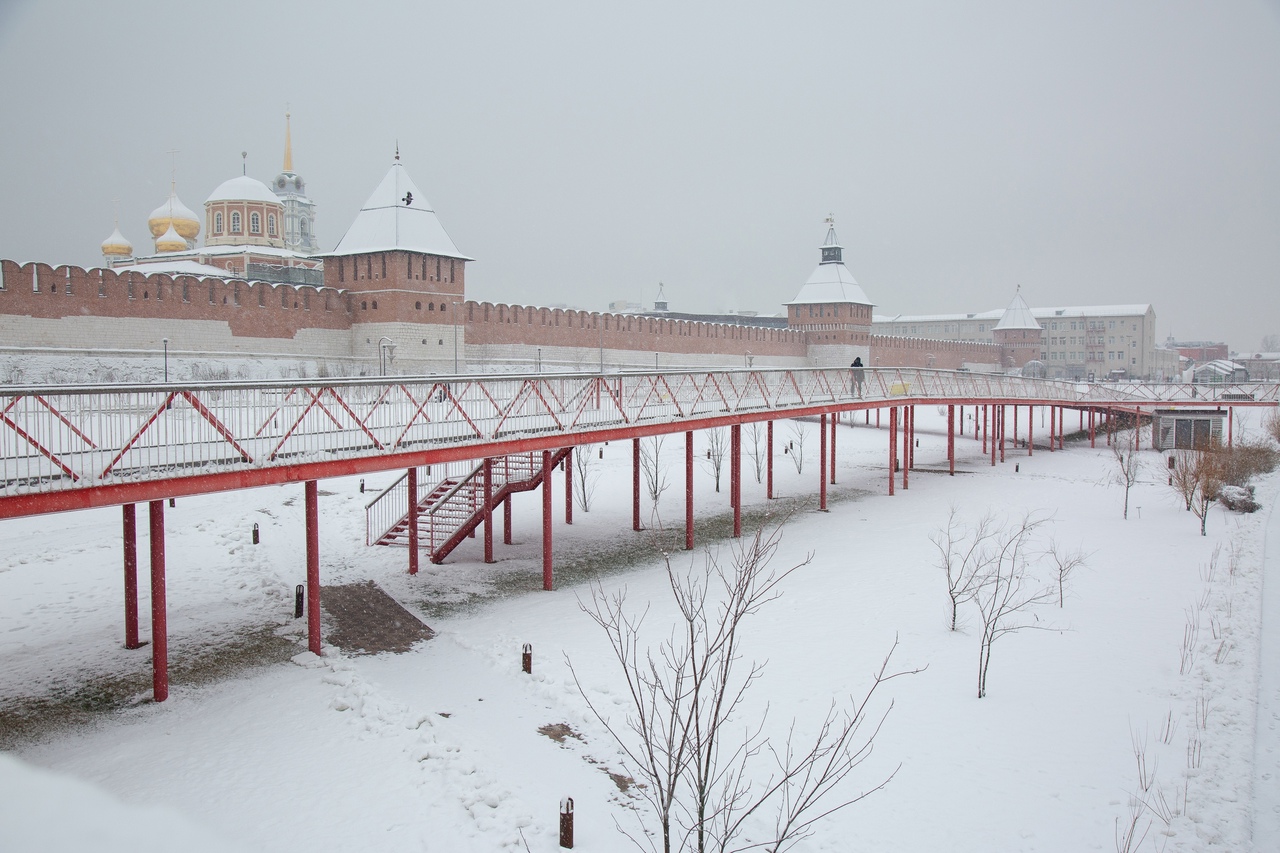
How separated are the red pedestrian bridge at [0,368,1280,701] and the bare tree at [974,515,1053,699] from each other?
4826 millimetres

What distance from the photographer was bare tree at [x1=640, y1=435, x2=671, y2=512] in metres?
18.0

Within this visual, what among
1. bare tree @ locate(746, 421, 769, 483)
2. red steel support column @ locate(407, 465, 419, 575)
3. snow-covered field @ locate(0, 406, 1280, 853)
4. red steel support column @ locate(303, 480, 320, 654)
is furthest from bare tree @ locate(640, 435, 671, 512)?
red steel support column @ locate(303, 480, 320, 654)

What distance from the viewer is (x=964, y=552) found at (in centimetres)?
1355

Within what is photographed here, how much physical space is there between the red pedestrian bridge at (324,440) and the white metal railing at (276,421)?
0.09ft

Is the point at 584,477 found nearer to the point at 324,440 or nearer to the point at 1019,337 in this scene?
the point at 324,440

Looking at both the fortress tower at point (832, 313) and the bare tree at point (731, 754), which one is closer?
the bare tree at point (731, 754)

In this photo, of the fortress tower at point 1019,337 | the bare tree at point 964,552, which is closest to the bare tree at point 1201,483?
the bare tree at point 964,552

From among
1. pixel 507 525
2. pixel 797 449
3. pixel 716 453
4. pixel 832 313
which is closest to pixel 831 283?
pixel 832 313

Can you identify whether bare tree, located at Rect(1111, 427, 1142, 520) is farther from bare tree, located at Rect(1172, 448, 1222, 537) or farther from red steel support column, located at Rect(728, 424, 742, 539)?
red steel support column, located at Rect(728, 424, 742, 539)

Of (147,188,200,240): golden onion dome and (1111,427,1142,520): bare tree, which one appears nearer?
(1111,427,1142,520): bare tree

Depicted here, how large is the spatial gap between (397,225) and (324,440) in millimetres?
22218

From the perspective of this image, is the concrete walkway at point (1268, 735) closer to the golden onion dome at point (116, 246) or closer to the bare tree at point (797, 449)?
the bare tree at point (797, 449)

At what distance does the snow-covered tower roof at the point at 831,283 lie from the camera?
159ft

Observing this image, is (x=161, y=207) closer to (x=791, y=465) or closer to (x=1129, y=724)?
(x=791, y=465)
